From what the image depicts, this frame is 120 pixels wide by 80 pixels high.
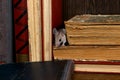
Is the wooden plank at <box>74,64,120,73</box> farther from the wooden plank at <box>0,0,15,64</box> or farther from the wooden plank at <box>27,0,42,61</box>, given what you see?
the wooden plank at <box>0,0,15,64</box>

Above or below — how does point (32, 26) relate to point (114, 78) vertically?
above

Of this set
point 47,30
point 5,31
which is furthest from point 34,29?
point 5,31

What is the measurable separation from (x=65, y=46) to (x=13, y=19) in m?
0.23

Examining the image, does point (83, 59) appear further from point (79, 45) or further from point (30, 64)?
point (30, 64)

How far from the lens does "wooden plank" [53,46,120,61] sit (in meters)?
0.76

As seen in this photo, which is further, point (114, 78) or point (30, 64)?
point (114, 78)

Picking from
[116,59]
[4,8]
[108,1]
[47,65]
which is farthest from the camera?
[108,1]

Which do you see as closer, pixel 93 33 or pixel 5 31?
pixel 93 33

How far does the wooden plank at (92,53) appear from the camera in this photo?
76cm

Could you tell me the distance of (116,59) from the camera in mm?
762

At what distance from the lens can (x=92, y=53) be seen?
30.5 inches

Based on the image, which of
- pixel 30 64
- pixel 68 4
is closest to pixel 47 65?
pixel 30 64

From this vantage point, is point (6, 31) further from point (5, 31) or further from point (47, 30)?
point (47, 30)

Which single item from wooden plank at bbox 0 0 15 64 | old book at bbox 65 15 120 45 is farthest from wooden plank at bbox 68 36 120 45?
wooden plank at bbox 0 0 15 64
